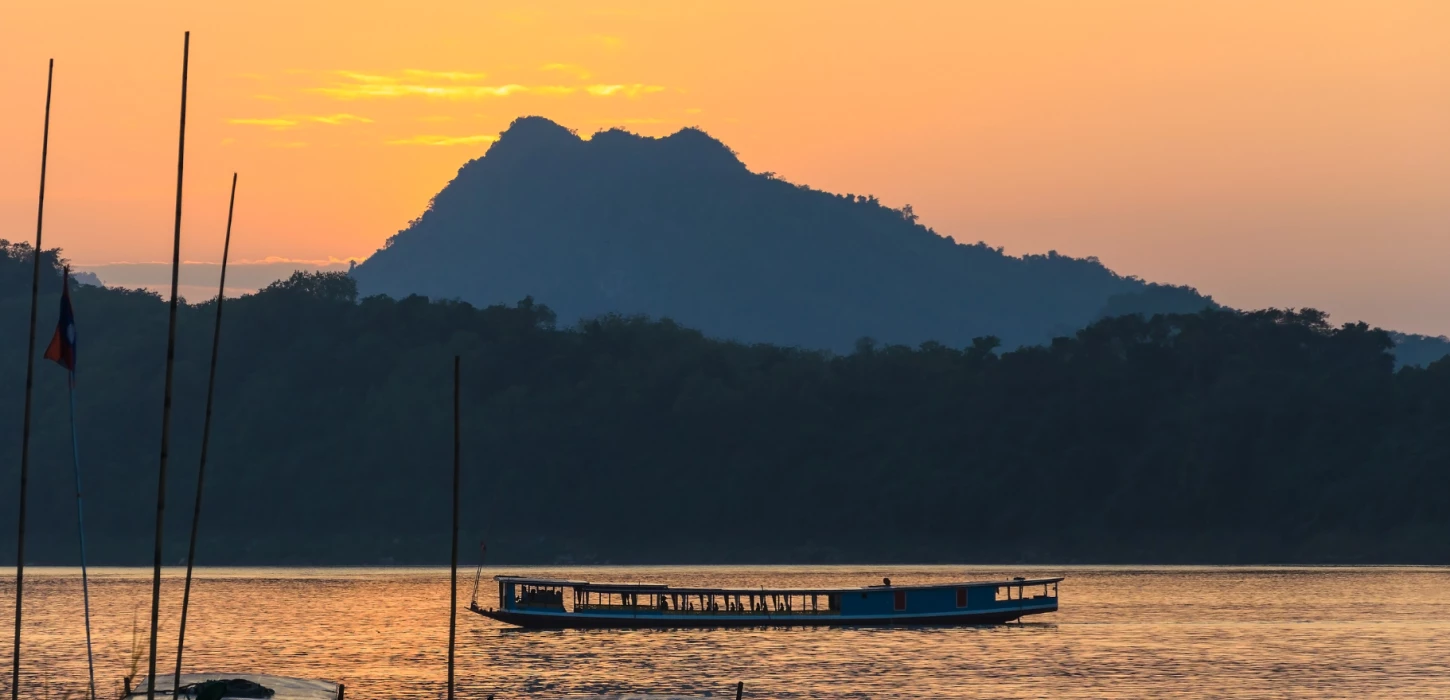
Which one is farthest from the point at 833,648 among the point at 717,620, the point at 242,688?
the point at 242,688

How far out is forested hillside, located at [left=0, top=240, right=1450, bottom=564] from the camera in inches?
6309

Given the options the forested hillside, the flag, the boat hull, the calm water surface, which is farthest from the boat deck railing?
the forested hillside

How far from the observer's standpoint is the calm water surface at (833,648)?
7244 cm

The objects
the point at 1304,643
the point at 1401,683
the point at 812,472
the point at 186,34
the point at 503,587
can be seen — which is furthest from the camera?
the point at 812,472

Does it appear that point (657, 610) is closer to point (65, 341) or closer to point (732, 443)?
point (65, 341)

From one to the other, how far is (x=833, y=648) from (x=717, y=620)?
7.30 meters

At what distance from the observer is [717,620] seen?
95.1 meters

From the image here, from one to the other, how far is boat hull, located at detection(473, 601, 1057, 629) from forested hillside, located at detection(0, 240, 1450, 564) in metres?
67.3

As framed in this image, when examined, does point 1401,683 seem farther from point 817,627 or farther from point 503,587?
point 503,587

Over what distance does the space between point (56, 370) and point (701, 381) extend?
61770 millimetres

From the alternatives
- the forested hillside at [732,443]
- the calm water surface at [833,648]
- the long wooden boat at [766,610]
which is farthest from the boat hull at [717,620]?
the forested hillside at [732,443]

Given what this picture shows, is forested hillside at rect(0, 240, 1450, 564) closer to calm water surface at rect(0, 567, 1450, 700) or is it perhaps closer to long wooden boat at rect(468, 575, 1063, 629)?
calm water surface at rect(0, 567, 1450, 700)

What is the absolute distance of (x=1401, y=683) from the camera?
238 ft

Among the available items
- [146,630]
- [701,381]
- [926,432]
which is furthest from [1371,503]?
[146,630]
